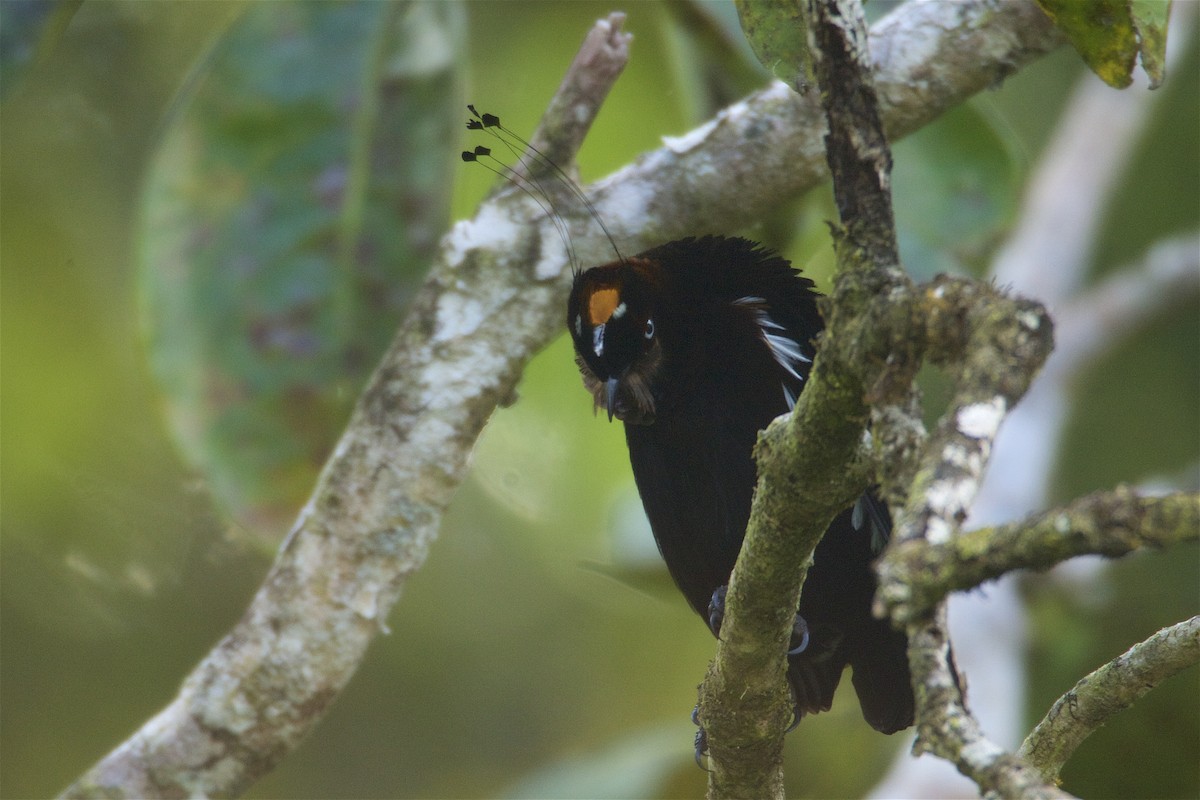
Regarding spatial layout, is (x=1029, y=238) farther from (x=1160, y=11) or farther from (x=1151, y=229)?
(x=1160, y=11)

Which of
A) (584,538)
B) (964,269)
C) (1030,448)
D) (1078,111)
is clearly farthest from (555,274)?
(1078,111)

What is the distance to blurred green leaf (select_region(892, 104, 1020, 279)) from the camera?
399 cm

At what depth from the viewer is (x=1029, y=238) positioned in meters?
5.53

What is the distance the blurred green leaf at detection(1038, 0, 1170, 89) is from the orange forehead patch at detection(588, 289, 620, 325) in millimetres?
1352

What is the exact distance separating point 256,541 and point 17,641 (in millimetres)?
2811

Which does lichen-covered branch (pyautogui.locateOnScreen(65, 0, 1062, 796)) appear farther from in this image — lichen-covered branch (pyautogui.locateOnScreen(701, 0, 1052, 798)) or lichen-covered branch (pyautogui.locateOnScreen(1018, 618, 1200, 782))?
lichen-covered branch (pyautogui.locateOnScreen(1018, 618, 1200, 782))

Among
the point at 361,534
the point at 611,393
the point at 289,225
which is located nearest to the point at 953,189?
the point at 611,393

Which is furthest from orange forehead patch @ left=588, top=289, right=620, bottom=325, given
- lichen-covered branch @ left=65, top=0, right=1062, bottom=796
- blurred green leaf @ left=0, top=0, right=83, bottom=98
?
blurred green leaf @ left=0, top=0, right=83, bottom=98

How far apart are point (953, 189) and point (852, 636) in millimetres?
1651

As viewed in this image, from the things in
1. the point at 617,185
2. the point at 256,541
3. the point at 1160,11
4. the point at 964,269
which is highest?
the point at 964,269

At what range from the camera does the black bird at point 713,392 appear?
2.81 m

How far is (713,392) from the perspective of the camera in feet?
9.31

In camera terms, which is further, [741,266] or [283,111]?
[283,111]

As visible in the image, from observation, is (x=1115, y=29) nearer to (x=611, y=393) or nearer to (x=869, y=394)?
(x=869, y=394)
